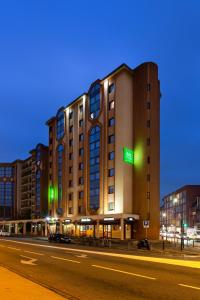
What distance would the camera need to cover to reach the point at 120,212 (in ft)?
235

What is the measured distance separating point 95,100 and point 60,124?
57.0 feet

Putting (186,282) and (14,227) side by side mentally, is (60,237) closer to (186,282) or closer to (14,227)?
(186,282)

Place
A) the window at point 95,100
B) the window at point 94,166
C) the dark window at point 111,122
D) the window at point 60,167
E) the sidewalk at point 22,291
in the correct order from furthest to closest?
the window at point 60,167
the window at point 95,100
the window at point 94,166
the dark window at point 111,122
the sidewalk at point 22,291

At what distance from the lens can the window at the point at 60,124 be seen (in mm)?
96250

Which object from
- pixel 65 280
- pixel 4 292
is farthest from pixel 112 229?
pixel 4 292

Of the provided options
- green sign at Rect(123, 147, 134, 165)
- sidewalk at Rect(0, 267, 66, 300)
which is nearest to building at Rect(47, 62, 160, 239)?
green sign at Rect(123, 147, 134, 165)

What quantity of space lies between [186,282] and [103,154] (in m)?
62.6

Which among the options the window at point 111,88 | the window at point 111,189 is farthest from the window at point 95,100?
the window at point 111,189

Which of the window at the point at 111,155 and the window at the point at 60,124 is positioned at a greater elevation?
the window at the point at 60,124

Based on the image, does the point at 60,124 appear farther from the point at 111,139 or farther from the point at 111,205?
→ the point at 111,205

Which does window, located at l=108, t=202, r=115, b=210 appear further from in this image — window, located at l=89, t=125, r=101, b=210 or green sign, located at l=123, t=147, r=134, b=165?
green sign, located at l=123, t=147, r=134, b=165

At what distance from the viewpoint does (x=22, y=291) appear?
479 inches

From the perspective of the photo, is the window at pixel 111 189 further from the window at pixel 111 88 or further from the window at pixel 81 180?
the window at pixel 111 88

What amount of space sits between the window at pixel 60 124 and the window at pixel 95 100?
13910mm
